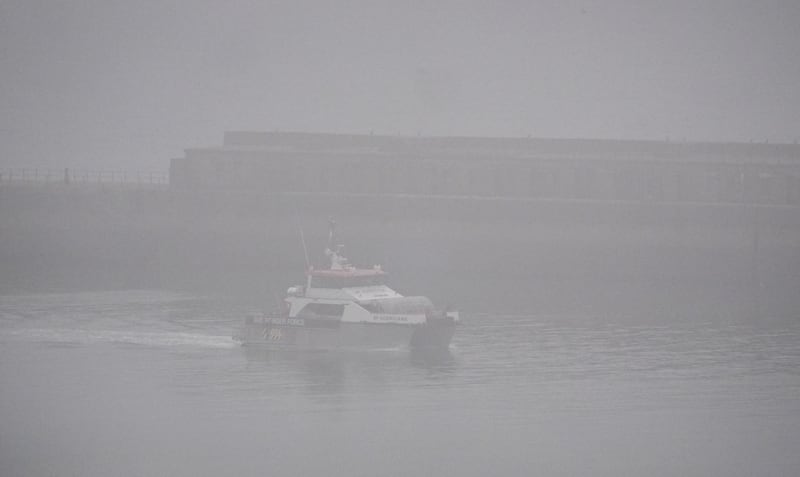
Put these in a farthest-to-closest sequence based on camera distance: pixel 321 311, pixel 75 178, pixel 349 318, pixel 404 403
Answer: pixel 75 178 → pixel 321 311 → pixel 349 318 → pixel 404 403

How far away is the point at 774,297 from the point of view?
5597 centimetres

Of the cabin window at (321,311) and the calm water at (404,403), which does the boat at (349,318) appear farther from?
the calm water at (404,403)

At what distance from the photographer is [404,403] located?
3089 centimetres

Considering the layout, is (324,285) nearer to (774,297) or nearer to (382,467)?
(382,467)

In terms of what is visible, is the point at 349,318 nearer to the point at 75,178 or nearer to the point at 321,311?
the point at 321,311

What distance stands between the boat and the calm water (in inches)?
22.5

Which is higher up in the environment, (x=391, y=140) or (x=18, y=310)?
(x=391, y=140)

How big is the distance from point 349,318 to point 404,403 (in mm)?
6417

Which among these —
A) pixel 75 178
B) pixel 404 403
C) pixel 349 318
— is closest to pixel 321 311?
pixel 349 318

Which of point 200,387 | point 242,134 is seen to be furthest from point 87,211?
point 200,387

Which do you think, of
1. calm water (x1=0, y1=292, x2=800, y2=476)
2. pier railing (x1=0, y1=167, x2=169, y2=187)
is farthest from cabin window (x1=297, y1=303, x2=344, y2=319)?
pier railing (x1=0, y1=167, x2=169, y2=187)

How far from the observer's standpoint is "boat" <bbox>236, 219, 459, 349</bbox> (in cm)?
3666

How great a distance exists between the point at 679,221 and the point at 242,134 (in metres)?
28.9

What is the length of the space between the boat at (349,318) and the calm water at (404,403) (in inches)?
22.5
